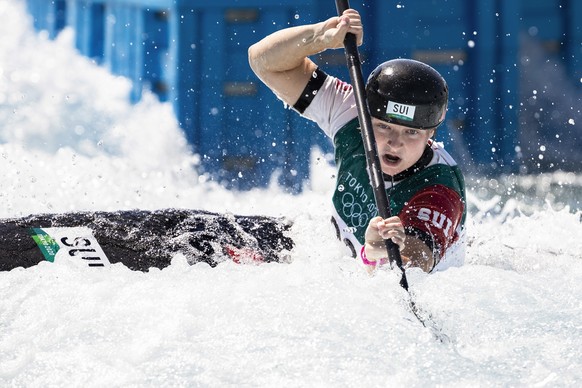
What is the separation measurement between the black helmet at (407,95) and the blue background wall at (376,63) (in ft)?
21.3

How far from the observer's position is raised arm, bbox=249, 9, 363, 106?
298 cm

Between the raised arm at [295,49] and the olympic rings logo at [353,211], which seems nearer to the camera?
the raised arm at [295,49]

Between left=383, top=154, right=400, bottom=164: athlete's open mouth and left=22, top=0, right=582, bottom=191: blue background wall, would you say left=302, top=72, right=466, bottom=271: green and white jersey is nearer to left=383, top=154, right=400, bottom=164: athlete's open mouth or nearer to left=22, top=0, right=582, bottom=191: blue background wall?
left=383, top=154, right=400, bottom=164: athlete's open mouth

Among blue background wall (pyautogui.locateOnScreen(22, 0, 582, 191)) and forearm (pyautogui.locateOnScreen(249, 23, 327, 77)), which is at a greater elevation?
forearm (pyautogui.locateOnScreen(249, 23, 327, 77))

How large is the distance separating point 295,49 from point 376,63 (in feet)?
23.2

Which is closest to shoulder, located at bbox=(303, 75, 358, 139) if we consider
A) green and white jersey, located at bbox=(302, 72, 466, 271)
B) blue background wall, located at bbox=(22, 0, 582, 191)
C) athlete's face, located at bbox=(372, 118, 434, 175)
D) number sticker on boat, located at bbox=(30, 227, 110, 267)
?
green and white jersey, located at bbox=(302, 72, 466, 271)

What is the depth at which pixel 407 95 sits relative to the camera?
2.96 metres

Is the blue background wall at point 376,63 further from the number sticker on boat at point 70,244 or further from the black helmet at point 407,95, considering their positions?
the black helmet at point 407,95

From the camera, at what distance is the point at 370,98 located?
3.05m

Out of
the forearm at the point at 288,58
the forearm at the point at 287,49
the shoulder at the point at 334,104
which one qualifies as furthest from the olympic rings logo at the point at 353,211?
the forearm at the point at 287,49

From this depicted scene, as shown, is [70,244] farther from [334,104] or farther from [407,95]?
[407,95]

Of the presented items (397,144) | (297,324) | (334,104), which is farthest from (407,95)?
(297,324)

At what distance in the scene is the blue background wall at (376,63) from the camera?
32.1ft

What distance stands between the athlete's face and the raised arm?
1.18 feet
